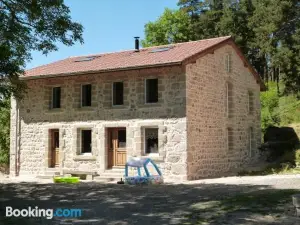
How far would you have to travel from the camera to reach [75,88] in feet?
65.0

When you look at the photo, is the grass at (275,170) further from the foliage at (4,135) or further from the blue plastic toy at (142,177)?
the foliage at (4,135)

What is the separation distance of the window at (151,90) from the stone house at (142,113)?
0.04 meters

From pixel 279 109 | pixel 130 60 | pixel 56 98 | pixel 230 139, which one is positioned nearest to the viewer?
pixel 130 60

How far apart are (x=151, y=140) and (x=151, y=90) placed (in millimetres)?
2138

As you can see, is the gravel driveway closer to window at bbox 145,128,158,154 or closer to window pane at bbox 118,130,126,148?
window at bbox 145,128,158,154

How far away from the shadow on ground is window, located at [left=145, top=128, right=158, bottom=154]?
262cm

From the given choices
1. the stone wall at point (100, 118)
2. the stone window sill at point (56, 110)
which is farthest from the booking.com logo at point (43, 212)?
the stone window sill at point (56, 110)

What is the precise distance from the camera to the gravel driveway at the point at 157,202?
28.3 ft

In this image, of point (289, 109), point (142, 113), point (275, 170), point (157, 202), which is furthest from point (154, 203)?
point (289, 109)

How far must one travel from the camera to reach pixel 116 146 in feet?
61.6

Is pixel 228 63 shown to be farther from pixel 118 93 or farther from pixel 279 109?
pixel 279 109

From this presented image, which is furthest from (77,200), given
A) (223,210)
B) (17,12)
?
(17,12)

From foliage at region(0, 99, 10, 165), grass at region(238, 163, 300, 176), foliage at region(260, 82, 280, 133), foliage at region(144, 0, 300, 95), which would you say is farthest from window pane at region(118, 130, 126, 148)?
foliage at region(144, 0, 300, 95)

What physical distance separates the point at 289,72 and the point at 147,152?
20.1 m
